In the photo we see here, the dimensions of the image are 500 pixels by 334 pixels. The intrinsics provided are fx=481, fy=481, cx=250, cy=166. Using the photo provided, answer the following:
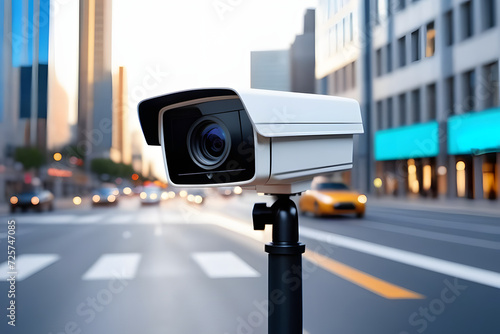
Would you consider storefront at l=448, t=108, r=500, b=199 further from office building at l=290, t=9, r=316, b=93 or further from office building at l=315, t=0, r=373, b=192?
office building at l=290, t=9, r=316, b=93

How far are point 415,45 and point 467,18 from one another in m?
23.6

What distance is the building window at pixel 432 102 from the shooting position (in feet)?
85.7

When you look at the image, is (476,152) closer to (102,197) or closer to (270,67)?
(102,197)

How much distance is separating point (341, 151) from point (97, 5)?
113cm

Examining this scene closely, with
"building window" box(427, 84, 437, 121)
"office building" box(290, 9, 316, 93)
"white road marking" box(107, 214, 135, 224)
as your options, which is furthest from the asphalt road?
"building window" box(427, 84, 437, 121)

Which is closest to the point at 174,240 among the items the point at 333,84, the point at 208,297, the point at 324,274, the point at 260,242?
the point at 260,242

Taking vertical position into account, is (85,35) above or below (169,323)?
above

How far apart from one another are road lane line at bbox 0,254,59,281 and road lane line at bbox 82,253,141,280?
654 mm

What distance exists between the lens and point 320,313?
3.87m

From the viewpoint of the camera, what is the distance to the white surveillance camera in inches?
52.8

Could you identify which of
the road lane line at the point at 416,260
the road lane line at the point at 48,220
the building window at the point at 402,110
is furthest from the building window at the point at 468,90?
the road lane line at the point at 48,220

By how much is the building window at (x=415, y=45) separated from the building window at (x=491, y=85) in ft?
70.2

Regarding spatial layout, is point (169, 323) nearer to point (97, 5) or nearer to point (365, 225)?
point (97, 5)

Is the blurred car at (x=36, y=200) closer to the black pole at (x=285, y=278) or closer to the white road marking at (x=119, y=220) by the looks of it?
the white road marking at (x=119, y=220)
